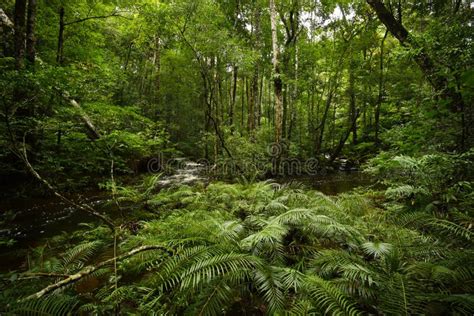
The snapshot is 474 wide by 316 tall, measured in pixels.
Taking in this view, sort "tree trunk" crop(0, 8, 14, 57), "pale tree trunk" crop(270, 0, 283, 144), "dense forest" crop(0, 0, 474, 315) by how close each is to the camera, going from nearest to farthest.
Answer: "dense forest" crop(0, 0, 474, 315) → "tree trunk" crop(0, 8, 14, 57) → "pale tree trunk" crop(270, 0, 283, 144)

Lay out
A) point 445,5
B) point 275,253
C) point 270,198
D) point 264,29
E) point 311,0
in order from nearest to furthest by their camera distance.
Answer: point 275,253 < point 270,198 < point 445,5 < point 311,0 < point 264,29

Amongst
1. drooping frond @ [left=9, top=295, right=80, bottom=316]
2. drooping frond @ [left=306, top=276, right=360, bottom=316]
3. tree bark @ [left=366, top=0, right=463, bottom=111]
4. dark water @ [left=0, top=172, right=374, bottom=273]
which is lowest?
dark water @ [left=0, top=172, right=374, bottom=273]

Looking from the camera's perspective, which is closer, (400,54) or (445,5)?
(400,54)

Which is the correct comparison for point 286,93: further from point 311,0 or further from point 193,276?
point 193,276

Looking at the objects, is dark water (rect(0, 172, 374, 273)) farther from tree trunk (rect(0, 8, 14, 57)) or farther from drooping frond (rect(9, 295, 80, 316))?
tree trunk (rect(0, 8, 14, 57))

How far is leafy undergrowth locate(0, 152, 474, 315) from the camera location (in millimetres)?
2156

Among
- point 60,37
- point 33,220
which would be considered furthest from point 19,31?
point 33,220

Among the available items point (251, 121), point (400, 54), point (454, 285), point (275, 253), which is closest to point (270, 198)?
point (275, 253)

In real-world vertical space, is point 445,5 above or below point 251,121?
above

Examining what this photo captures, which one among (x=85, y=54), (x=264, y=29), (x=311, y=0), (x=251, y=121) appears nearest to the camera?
(x=85, y=54)

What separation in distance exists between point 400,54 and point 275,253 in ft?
17.5

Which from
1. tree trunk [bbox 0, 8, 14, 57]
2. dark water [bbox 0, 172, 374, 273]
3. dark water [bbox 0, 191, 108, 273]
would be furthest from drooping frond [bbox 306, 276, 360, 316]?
tree trunk [bbox 0, 8, 14, 57]

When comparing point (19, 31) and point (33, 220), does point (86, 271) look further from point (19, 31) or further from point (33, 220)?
point (19, 31)

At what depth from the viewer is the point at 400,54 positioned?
539 centimetres
